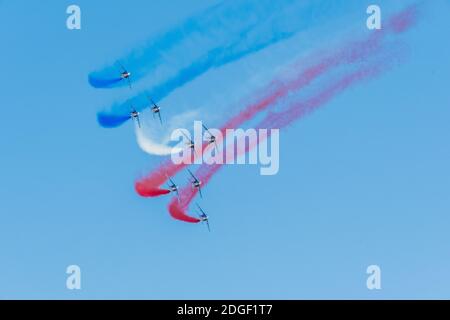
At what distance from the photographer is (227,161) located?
34.8 meters

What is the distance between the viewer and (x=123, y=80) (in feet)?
114

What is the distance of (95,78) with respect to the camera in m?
35.2
